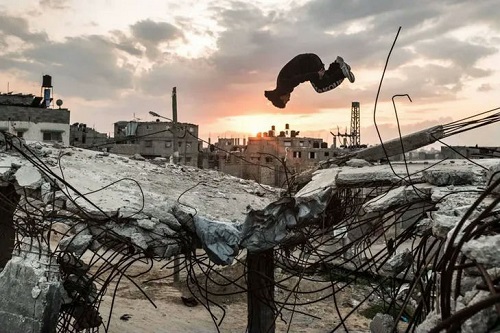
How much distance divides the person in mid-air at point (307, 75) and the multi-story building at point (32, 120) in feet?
81.0

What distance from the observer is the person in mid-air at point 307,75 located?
6941 mm

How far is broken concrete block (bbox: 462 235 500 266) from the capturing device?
93.7 inches

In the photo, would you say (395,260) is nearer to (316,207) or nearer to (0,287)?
(316,207)

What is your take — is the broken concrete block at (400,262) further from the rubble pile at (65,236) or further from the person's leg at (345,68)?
the person's leg at (345,68)

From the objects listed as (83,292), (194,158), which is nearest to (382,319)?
(83,292)

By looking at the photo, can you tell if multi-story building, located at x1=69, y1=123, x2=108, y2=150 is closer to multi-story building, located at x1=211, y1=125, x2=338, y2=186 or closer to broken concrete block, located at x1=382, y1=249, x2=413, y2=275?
multi-story building, located at x1=211, y1=125, x2=338, y2=186

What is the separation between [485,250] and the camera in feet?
7.89

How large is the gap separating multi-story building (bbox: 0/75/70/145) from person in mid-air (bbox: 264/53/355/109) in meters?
24.7

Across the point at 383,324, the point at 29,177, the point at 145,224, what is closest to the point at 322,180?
the point at 145,224

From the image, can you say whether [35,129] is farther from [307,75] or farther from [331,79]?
[331,79]

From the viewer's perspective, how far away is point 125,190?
781cm

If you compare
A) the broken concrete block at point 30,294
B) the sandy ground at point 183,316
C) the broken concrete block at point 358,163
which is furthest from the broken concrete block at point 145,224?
the sandy ground at point 183,316

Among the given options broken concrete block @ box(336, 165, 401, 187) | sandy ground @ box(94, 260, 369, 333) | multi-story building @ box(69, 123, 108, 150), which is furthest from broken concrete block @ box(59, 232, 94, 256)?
multi-story building @ box(69, 123, 108, 150)

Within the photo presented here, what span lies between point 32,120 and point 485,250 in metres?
31.1
